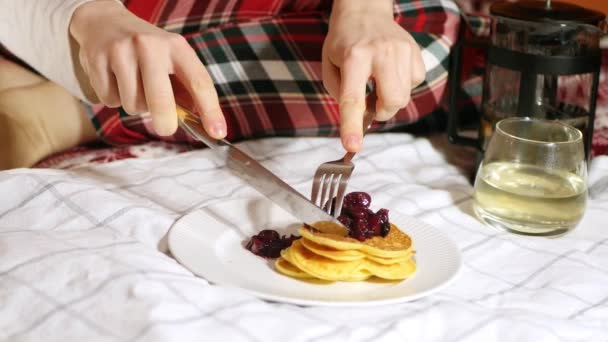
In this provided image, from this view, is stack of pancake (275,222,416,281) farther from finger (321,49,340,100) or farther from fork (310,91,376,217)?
finger (321,49,340,100)

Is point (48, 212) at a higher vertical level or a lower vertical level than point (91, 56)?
lower

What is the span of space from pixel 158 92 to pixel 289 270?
0.21 metres

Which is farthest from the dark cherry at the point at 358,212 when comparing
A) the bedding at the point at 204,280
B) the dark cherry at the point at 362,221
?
the bedding at the point at 204,280

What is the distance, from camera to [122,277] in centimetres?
75

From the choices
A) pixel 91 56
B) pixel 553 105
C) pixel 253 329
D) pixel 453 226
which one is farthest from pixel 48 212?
pixel 553 105

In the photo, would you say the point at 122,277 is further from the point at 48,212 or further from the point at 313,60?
the point at 313,60

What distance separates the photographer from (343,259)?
0.80 metres

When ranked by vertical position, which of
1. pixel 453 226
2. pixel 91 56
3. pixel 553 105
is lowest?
pixel 453 226

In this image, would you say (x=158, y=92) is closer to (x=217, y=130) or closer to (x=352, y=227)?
(x=217, y=130)

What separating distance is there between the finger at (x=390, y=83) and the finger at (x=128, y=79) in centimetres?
26

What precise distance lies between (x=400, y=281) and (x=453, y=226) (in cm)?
22

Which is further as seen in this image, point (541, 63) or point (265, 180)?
point (541, 63)

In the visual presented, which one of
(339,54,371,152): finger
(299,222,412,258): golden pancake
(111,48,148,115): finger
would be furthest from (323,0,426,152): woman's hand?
(111,48,148,115): finger

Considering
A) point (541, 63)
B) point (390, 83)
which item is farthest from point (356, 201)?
point (541, 63)
